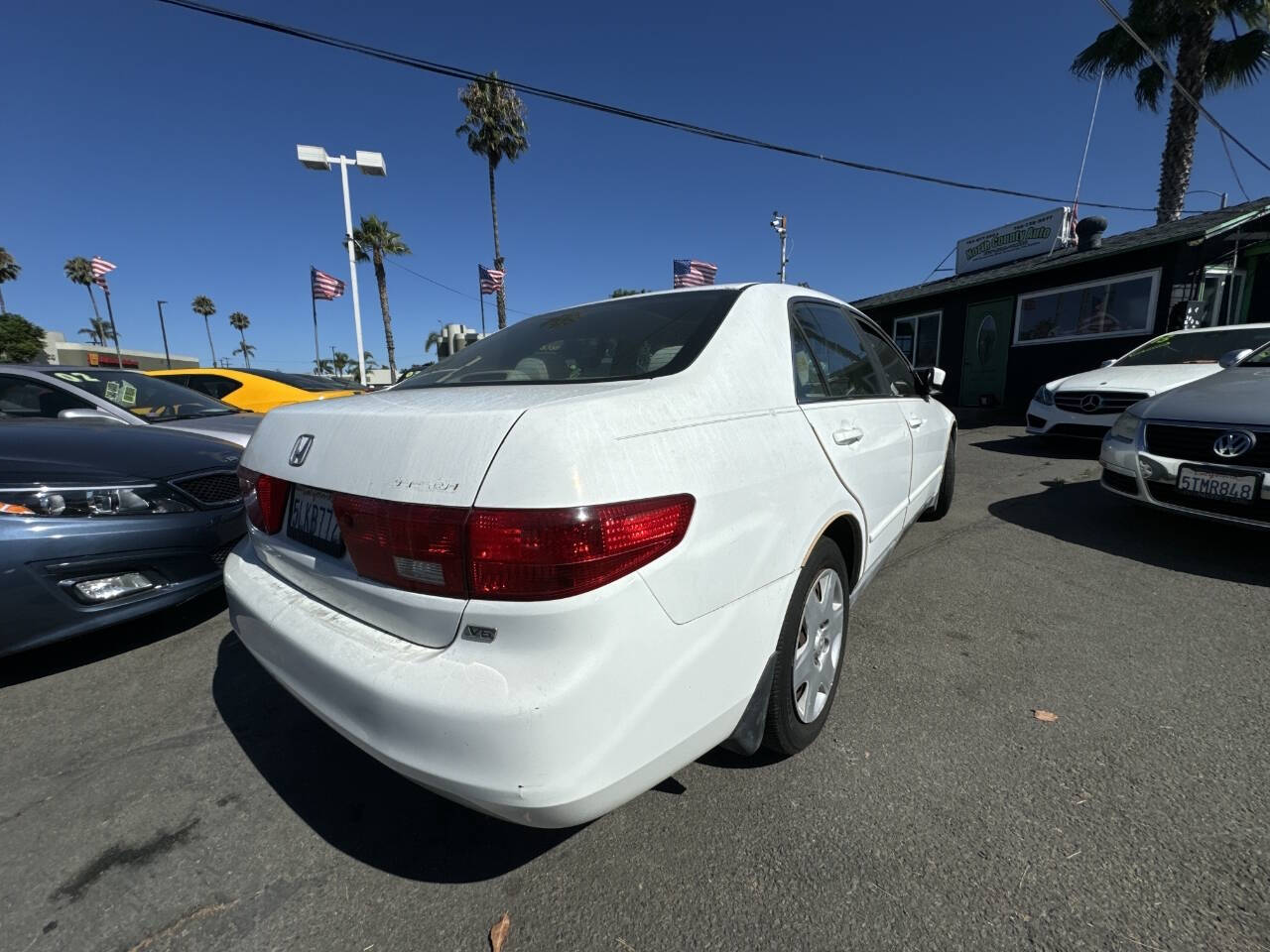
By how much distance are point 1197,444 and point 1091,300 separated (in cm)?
871

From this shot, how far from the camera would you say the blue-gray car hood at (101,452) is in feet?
7.97

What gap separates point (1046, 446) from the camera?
7.75 meters

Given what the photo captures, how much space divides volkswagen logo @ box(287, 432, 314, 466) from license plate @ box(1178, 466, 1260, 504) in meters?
4.57

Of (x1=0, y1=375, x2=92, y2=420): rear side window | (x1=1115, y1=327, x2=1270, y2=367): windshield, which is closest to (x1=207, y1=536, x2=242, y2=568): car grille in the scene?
(x1=0, y1=375, x2=92, y2=420): rear side window

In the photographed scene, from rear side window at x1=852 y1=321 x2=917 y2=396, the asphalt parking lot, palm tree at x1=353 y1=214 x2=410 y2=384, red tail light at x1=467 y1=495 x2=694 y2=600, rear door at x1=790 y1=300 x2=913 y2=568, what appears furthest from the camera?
palm tree at x1=353 y1=214 x2=410 y2=384

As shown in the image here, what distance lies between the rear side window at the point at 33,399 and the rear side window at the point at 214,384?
2312 mm

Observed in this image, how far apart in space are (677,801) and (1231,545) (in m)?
4.23

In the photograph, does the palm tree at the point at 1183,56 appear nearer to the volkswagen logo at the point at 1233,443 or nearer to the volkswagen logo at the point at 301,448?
the volkswagen logo at the point at 1233,443

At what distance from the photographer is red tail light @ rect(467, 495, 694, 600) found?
1.09 m

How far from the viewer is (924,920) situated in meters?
1.30

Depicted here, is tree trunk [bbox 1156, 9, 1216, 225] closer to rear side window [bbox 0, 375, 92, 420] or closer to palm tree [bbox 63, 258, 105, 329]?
rear side window [bbox 0, 375, 92, 420]

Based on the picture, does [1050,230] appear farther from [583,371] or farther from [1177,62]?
[583,371]

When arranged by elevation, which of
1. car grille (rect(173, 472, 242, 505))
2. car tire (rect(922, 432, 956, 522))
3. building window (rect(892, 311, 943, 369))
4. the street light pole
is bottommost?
car tire (rect(922, 432, 956, 522))

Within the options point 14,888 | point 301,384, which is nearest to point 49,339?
point 301,384
